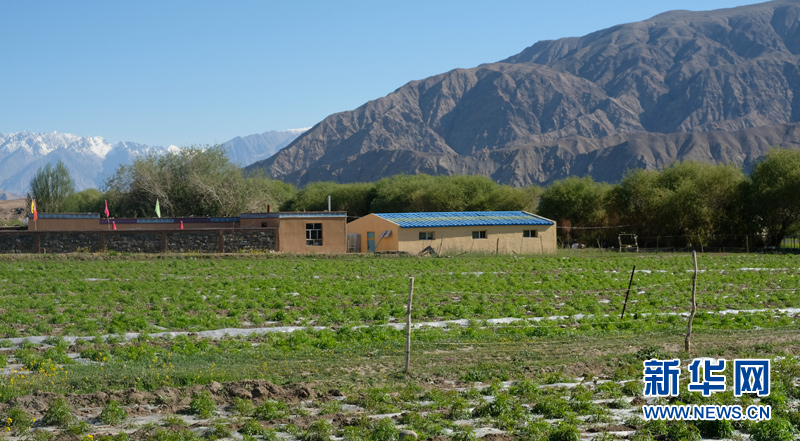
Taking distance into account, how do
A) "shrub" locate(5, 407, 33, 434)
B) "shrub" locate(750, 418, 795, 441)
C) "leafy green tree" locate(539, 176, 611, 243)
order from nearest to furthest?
"shrub" locate(750, 418, 795, 441) < "shrub" locate(5, 407, 33, 434) < "leafy green tree" locate(539, 176, 611, 243)

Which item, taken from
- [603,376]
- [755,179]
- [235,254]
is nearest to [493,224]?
[235,254]

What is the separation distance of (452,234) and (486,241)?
2.59m

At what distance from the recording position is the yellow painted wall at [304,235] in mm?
46781

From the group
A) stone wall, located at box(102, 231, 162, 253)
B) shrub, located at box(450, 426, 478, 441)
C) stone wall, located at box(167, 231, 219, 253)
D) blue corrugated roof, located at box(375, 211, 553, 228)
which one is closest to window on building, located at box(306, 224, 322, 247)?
blue corrugated roof, located at box(375, 211, 553, 228)

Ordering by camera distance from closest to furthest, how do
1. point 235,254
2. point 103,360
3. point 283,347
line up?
point 103,360 < point 283,347 < point 235,254

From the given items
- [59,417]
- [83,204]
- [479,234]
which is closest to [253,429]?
[59,417]

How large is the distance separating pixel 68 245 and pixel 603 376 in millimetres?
39359

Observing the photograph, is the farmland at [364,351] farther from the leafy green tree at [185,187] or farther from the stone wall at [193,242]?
the leafy green tree at [185,187]

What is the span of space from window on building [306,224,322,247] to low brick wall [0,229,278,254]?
2390 mm

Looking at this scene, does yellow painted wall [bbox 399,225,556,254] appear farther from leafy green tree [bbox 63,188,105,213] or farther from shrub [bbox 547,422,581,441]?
leafy green tree [bbox 63,188,105,213]

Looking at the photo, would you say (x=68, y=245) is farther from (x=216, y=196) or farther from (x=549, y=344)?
(x=549, y=344)

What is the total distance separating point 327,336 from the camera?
15.9m

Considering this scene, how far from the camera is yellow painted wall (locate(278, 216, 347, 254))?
46.8 metres

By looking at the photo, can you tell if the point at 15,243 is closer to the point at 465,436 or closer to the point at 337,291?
the point at 337,291
